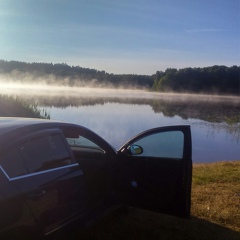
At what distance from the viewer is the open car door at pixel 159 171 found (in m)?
4.23

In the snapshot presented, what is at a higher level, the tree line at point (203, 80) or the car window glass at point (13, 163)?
the tree line at point (203, 80)

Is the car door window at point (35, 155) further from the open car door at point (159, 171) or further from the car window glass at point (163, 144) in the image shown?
the car window glass at point (163, 144)

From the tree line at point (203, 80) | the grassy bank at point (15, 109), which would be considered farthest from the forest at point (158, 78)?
the grassy bank at point (15, 109)

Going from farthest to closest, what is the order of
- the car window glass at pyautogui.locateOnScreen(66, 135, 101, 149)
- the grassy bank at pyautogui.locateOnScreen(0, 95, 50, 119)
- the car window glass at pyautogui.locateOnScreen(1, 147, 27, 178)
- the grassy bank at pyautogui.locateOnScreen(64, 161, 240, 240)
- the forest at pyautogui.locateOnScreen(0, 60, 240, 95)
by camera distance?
1. the forest at pyautogui.locateOnScreen(0, 60, 240, 95)
2. the grassy bank at pyautogui.locateOnScreen(0, 95, 50, 119)
3. the car window glass at pyautogui.locateOnScreen(66, 135, 101, 149)
4. the grassy bank at pyautogui.locateOnScreen(64, 161, 240, 240)
5. the car window glass at pyautogui.locateOnScreen(1, 147, 27, 178)

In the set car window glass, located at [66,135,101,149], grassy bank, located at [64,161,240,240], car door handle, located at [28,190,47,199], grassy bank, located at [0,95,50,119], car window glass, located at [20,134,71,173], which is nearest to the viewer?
car door handle, located at [28,190,47,199]

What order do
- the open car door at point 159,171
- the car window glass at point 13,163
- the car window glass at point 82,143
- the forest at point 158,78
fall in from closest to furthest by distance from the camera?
the car window glass at point 13,163, the open car door at point 159,171, the car window glass at point 82,143, the forest at point 158,78

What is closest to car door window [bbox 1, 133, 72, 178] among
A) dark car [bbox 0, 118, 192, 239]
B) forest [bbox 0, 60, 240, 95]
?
dark car [bbox 0, 118, 192, 239]

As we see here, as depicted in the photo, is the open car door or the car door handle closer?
the car door handle

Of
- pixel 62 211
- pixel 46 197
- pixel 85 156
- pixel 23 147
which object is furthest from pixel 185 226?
pixel 23 147

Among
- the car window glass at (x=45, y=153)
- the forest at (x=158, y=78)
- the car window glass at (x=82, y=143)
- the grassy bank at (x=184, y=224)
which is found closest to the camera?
the car window glass at (x=45, y=153)

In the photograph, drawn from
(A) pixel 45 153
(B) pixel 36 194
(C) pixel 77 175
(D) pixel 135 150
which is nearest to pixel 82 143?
(D) pixel 135 150

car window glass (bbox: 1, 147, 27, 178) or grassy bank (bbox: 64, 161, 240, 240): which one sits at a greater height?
car window glass (bbox: 1, 147, 27, 178)

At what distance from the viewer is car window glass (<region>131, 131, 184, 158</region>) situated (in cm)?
432

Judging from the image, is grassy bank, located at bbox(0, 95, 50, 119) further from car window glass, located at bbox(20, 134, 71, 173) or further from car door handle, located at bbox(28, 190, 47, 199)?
car door handle, located at bbox(28, 190, 47, 199)
